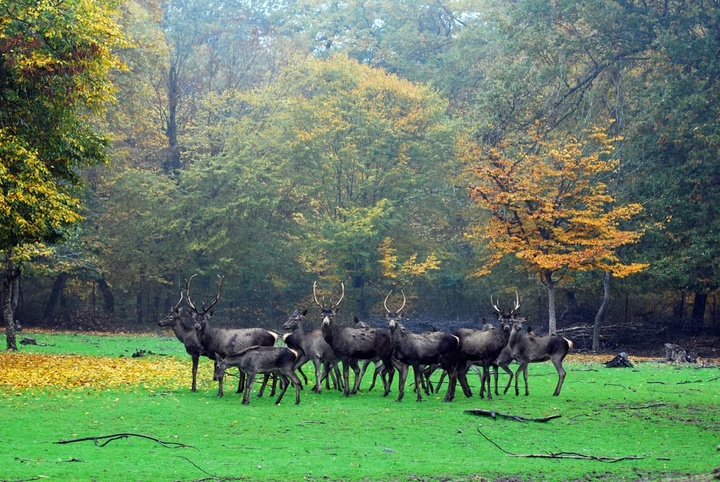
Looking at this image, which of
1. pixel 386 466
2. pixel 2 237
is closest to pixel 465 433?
pixel 386 466

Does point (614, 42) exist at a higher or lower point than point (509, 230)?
higher

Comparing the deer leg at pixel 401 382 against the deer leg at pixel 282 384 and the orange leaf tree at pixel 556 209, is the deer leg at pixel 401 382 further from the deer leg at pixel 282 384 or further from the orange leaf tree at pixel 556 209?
the orange leaf tree at pixel 556 209

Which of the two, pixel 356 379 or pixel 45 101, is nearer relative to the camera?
pixel 356 379

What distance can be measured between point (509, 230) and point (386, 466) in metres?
24.5

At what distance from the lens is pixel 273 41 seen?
5938 cm

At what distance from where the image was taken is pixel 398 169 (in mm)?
44594

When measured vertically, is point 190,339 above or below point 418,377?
above

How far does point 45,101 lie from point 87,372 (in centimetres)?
675

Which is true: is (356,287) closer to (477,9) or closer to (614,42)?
(614,42)

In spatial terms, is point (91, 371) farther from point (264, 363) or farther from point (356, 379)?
point (356, 379)

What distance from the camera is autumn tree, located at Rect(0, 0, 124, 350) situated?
2000 centimetres

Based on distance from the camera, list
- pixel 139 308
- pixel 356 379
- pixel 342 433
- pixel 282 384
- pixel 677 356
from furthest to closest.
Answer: pixel 139 308, pixel 677 356, pixel 356 379, pixel 282 384, pixel 342 433

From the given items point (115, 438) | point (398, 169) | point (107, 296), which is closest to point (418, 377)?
point (115, 438)

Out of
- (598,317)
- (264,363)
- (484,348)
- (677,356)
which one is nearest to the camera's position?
(264,363)
